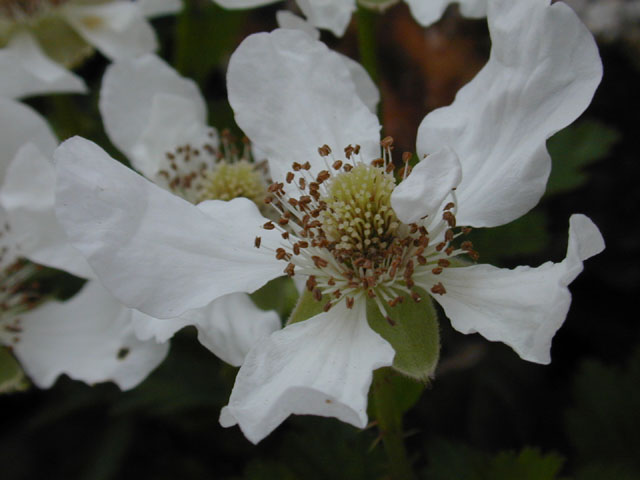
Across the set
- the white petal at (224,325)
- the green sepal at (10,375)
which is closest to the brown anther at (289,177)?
the white petal at (224,325)

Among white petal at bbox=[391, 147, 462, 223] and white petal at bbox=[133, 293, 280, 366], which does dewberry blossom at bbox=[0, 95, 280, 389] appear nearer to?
white petal at bbox=[133, 293, 280, 366]

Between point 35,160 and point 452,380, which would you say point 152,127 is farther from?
point 452,380

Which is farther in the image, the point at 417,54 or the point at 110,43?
the point at 417,54

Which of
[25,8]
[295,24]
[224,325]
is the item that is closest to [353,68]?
[295,24]

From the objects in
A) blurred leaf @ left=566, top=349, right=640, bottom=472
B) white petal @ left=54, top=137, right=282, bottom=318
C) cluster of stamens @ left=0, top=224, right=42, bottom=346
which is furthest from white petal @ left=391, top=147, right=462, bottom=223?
cluster of stamens @ left=0, top=224, right=42, bottom=346

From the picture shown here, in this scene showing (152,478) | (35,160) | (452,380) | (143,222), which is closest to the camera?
(143,222)

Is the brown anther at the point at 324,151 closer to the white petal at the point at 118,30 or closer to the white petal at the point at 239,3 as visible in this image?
the white petal at the point at 239,3

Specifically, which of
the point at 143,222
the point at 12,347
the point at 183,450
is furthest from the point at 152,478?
the point at 143,222
